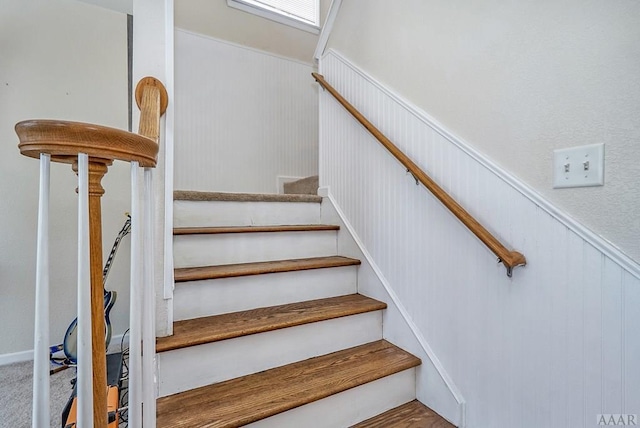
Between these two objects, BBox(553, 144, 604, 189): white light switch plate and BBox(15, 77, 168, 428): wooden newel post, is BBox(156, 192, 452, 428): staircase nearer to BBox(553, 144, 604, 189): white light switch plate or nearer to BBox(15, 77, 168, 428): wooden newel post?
BBox(15, 77, 168, 428): wooden newel post

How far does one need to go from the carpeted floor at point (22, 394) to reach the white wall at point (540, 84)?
2.30 metres

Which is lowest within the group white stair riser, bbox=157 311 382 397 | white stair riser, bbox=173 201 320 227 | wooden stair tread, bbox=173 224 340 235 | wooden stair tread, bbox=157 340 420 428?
wooden stair tread, bbox=157 340 420 428

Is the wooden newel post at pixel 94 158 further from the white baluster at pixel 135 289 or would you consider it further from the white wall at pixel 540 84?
the white wall at pixel 540 84

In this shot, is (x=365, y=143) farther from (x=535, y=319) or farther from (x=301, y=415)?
(x=301, y=415)

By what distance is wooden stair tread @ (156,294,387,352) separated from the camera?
45.8 inches

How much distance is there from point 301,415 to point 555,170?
1197 millimetres

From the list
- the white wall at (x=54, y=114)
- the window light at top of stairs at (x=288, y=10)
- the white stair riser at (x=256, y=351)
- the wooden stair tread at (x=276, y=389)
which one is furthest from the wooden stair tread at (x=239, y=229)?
the window light at top of stairs at (x=288, y=10)

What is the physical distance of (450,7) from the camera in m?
1.31

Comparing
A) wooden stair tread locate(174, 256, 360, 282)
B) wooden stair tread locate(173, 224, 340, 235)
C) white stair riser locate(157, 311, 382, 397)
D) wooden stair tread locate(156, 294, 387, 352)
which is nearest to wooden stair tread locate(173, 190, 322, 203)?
wooden stair tread locate(173, 224, 340, 235)

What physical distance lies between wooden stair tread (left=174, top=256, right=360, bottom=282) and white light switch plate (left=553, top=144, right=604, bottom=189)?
1035 mm

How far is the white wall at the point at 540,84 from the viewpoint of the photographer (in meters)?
0.85

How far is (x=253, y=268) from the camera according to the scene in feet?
4.95

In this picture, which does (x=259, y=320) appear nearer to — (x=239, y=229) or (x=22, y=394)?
(x=239, y=229)

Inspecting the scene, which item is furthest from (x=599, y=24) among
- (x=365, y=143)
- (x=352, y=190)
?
(x=352, y=190)
